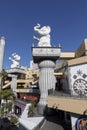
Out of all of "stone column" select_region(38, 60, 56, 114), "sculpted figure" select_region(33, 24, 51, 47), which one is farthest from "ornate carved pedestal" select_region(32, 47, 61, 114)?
"sculpted figure" select_region(33, 24, 51, 47)

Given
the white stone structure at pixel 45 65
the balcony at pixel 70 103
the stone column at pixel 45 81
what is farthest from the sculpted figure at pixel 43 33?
the balcony at pixel 70 103

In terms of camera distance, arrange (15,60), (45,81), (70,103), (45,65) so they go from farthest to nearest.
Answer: (15,60), (45,65), (45,81), (70,103)

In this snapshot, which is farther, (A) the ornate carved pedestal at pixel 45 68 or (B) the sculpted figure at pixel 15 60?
(B) the sculpted figure at pixel 15 60

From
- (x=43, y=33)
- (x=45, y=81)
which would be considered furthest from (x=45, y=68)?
(x=43, y=33)

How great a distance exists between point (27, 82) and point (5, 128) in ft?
85.5

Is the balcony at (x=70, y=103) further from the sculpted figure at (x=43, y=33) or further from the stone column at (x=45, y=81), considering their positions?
the sculpted figure at (x=43, y=33)

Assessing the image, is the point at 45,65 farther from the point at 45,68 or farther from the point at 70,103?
the point at 70,103

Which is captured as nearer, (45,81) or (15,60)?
(45,81)

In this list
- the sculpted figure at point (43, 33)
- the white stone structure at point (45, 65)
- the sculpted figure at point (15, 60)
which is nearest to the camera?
the white stone structure at point (45, 65)

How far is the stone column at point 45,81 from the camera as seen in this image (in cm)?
2162

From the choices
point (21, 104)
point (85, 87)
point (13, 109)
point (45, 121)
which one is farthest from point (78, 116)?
point (13, 109)

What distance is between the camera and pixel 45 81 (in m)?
22.0

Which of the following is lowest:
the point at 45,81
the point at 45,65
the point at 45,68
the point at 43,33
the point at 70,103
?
the point at 70,103

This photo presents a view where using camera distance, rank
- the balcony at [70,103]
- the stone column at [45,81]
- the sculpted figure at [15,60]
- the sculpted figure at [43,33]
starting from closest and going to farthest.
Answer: the balcony at [70,103]
the stone column at [45,81]
the sculpted figure at [43,33]
the sculpted figure at [15,60]
